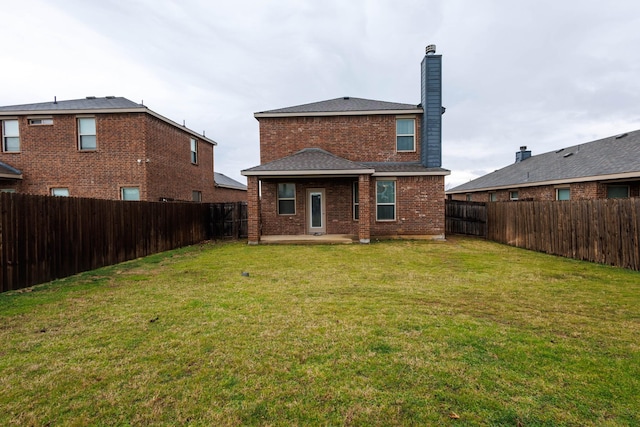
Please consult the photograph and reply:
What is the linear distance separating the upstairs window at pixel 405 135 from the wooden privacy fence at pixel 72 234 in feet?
35.8

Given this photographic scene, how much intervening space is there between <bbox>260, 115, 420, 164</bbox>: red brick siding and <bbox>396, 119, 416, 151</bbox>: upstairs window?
20 centimetres

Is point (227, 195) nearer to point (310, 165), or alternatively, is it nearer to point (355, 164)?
point (310, 165)

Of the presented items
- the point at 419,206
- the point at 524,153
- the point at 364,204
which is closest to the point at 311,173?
the point at 364,204

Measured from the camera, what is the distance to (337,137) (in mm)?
15195

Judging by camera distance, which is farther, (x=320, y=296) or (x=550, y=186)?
(x=550, y=186)

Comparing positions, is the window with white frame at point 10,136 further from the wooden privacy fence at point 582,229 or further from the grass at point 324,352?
the wooden privacy fence at point 582,229

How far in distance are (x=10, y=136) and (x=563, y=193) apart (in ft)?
90.5

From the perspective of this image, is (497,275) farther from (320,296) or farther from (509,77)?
(509,77)

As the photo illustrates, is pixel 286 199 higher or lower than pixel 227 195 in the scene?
lower

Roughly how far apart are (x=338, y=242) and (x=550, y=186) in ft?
40.0

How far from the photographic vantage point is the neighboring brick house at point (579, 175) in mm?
12492

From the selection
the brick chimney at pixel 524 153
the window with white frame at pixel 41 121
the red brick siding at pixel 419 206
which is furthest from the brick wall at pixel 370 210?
the brick chimney at pixel 524 153

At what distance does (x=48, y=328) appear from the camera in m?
4.00

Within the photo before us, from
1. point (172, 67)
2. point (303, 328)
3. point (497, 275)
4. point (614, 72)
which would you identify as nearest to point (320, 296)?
point (303, 328)
